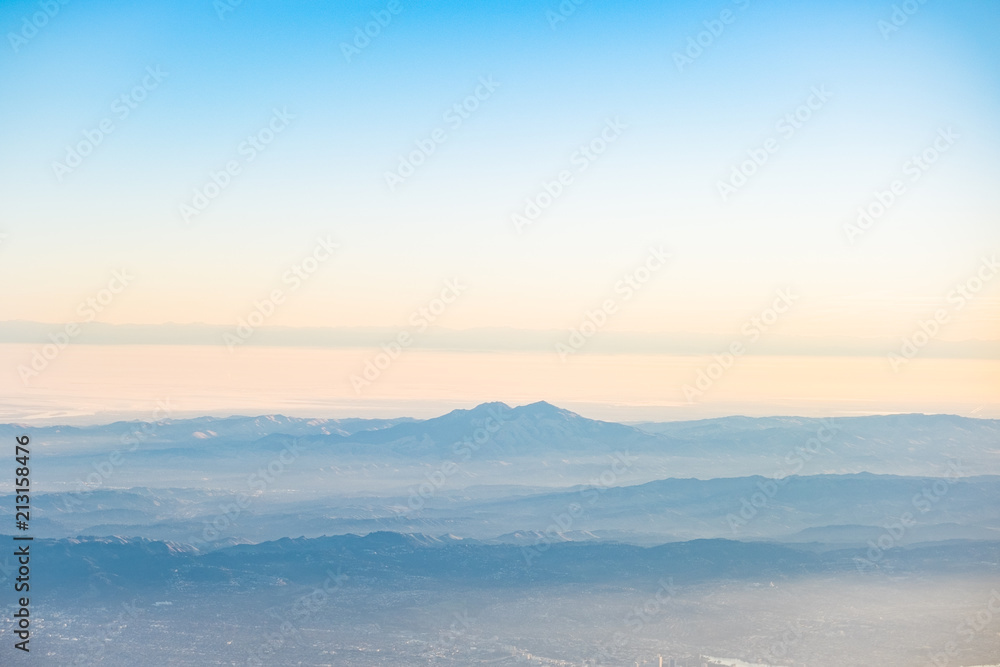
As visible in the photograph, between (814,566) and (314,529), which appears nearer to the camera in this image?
(814,566)

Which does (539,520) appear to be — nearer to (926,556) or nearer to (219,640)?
(926,556)

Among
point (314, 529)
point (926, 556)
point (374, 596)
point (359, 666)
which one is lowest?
point (359, 666)

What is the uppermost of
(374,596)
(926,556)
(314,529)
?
(314,529)

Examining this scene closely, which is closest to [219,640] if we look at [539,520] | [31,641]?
[31,641]

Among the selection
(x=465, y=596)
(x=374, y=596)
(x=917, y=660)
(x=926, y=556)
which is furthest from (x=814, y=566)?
(x=374, y=596)

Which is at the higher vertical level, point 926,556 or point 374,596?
point 926,556

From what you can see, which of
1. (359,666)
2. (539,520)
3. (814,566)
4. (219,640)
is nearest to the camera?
(359,666)

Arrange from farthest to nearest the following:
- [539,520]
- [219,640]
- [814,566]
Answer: [539,520]
[814,566]
[219,640]

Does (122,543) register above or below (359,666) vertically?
above

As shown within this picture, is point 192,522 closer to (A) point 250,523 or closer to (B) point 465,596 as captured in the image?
(A) point 250,523
